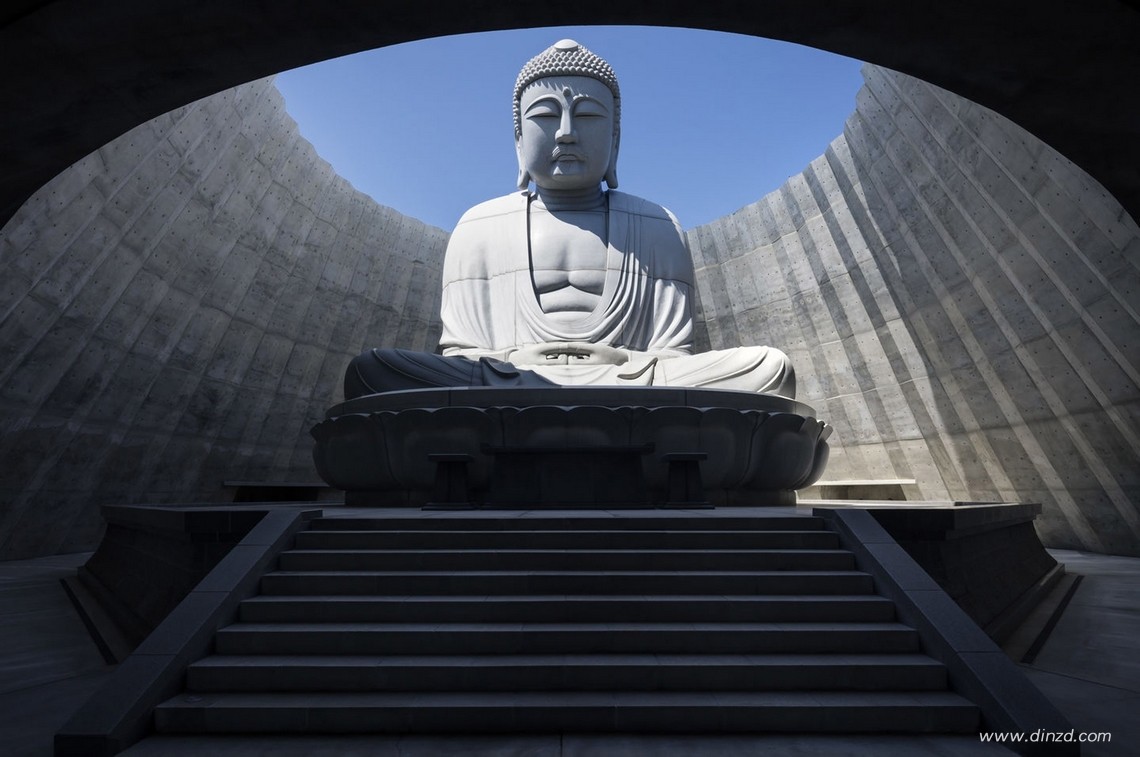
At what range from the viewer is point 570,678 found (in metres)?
2.44

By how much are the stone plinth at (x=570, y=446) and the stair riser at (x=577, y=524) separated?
0.91 m

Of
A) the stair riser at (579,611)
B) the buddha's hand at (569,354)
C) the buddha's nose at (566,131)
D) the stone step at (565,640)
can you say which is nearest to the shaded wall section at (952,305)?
the buddha's nose at (566,131)

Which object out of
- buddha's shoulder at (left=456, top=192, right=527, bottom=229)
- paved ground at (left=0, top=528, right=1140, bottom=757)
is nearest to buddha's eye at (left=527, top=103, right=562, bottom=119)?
buddha's shoulder at (left=456, top=192, right=527, bottom=229)

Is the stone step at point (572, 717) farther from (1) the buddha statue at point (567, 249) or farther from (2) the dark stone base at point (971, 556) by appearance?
(1) the buddha statue at point (567, 249)

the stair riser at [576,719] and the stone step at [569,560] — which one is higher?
the stone step at [569,560]

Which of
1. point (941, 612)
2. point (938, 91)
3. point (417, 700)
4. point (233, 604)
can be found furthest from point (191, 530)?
point (938, 91)

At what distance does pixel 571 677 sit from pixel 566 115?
6259 mm

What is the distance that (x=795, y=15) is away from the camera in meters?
2.19

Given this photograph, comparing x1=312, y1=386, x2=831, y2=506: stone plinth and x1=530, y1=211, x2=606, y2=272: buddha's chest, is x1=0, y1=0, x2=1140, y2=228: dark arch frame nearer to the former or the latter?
x1=312, y1=386, x2=831, y2=506: stone plinth

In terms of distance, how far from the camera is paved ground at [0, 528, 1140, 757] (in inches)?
83.7

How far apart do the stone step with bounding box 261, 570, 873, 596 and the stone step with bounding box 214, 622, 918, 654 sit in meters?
0.31

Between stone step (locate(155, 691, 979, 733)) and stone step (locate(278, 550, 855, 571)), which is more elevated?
stone step (locate(278, 550, 855, 571))

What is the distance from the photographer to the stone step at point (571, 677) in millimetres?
2439

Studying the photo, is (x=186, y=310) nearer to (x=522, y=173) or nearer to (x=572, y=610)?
(x=522, y=173)
